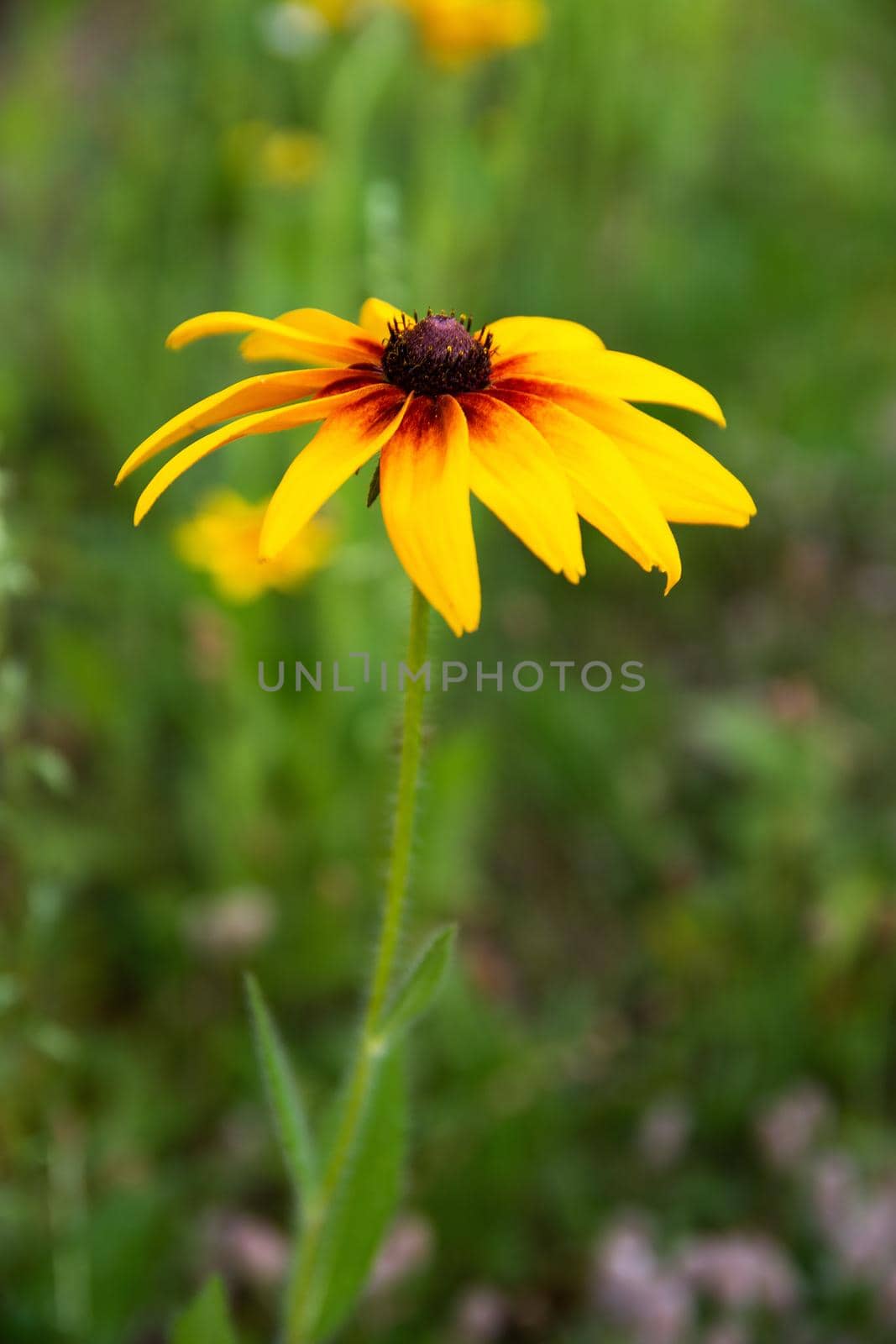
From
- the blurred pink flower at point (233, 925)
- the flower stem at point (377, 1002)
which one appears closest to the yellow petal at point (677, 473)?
the flower stem at point (377, 1002)

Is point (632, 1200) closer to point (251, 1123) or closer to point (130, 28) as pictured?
point (251, 1123)

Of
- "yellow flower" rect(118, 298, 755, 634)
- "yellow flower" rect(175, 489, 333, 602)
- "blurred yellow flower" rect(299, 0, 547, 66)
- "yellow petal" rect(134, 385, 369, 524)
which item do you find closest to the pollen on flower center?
"yellow flower" rect(118, 298, 755, 634)

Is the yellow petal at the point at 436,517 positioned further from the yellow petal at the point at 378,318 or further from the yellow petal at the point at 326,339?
the yellow petal at the point at 378,318

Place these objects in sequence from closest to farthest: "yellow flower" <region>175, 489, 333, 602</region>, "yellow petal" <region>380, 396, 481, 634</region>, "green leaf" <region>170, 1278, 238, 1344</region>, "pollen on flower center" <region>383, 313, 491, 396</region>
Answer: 1. "yellow petal" <region>380, 396, 481, 634</region>
2. "pollen on flower center" <region>383, 313, 491, 396</region>
3. "green leaf" <region>170, 1278, 238, 1344</region>
4. "yellow flower" <region>175, 489, 333, 602</region>

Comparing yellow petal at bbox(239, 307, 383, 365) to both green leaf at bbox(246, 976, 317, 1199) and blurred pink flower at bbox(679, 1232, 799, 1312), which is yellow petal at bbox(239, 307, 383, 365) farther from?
blurred pink flower at bbox(679, 1232, 799, 1312)

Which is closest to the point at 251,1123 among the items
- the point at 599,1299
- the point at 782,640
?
the point at 599,1299

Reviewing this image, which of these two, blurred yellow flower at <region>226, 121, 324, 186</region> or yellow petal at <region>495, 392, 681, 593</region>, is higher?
blurred yellow flower at <region>226, 121, 324, 186</region>
